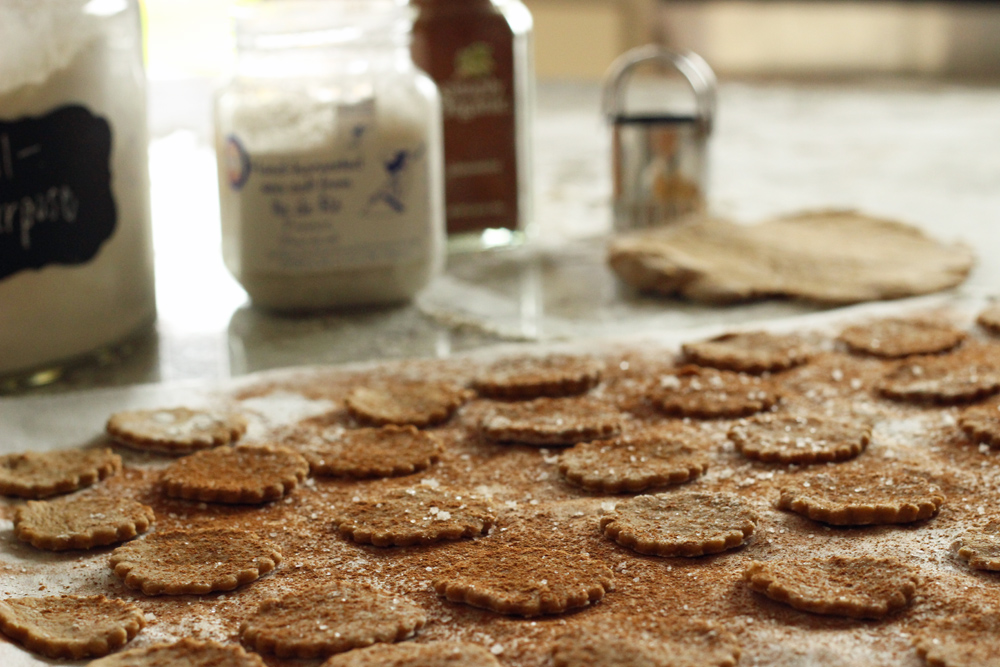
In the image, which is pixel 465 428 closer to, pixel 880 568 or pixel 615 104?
pixel 880 568

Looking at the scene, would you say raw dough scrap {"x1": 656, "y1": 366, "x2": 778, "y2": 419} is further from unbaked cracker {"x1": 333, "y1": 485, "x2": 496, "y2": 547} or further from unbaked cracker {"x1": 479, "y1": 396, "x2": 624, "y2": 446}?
unbaked cracker {"x1": 333, "y1": 485, "x2": 496, "y2": 547}

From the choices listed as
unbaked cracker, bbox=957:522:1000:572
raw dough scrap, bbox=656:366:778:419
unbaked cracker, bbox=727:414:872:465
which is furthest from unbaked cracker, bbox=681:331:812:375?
unbaked cracker, bbox=957:522:1000:572

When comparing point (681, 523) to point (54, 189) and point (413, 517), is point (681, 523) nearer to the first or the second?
point (413, 517)

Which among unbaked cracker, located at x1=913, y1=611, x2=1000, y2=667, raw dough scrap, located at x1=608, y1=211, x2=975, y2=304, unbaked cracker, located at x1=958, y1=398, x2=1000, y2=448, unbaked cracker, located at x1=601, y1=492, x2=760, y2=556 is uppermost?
raw dough scrap, located at x1=608, y1=211, x2=975, y2=304

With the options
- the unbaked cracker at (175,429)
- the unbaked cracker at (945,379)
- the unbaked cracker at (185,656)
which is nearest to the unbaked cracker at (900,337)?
the unbaked cracker at (945,379)

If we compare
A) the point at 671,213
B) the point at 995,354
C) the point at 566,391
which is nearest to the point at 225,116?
the point at 566,391

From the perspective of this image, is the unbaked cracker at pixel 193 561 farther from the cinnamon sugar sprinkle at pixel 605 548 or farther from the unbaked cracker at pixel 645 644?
the unbaked cracker at pixel 645 644
